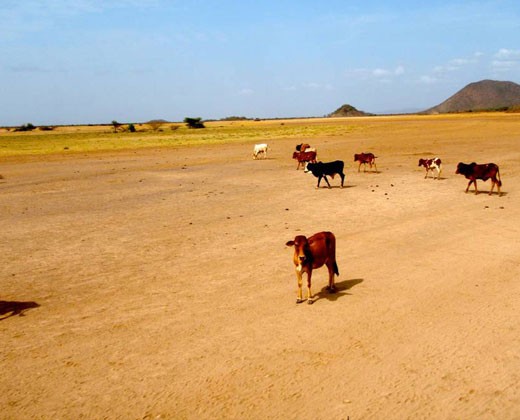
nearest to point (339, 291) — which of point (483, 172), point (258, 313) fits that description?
point (258, 313)

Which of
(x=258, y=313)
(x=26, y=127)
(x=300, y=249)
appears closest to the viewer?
(x=300, y=249)

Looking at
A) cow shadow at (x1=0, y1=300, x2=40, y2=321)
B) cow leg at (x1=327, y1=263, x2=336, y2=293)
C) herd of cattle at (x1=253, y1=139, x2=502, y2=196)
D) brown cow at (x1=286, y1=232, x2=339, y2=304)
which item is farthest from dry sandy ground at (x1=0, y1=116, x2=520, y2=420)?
herd of cattle at (x1=253, y1=139, x2=502, y2=196)

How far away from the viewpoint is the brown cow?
25.0ft

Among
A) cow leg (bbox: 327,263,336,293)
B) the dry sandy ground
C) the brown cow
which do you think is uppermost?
the brown cow

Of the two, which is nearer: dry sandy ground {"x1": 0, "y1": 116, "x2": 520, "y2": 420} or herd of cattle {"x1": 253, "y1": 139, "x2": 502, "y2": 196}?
dry sandy ground {"x1": 0, "y1": 116, "x2": 520, "y2": 420}

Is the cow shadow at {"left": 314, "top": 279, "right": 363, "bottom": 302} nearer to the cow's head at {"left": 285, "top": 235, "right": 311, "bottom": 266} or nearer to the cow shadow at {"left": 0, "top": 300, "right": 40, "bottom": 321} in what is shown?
the cow's head at {"left": 285, "top": 235, "right": 311, "bottom": 266}

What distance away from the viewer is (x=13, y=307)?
841 centimetres

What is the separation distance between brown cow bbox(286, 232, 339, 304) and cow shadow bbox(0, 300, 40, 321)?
454cm

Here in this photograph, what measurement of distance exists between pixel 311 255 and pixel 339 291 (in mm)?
1120

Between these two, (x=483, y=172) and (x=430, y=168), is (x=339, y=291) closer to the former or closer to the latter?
(x=483, y=172)

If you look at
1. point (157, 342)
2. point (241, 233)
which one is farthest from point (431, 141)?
point (157, 342)

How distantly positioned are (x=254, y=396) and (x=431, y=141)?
41.3 meters

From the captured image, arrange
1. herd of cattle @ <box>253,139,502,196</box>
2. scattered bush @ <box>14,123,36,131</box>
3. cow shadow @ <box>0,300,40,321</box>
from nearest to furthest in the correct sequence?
cow shadow @ <box>0,300,40,321</box> < herd of cattle @ <box>253,139,502,196</box> < scattered bush @ <box>14,123,36,131</box>

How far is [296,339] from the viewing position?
6.84 meters
